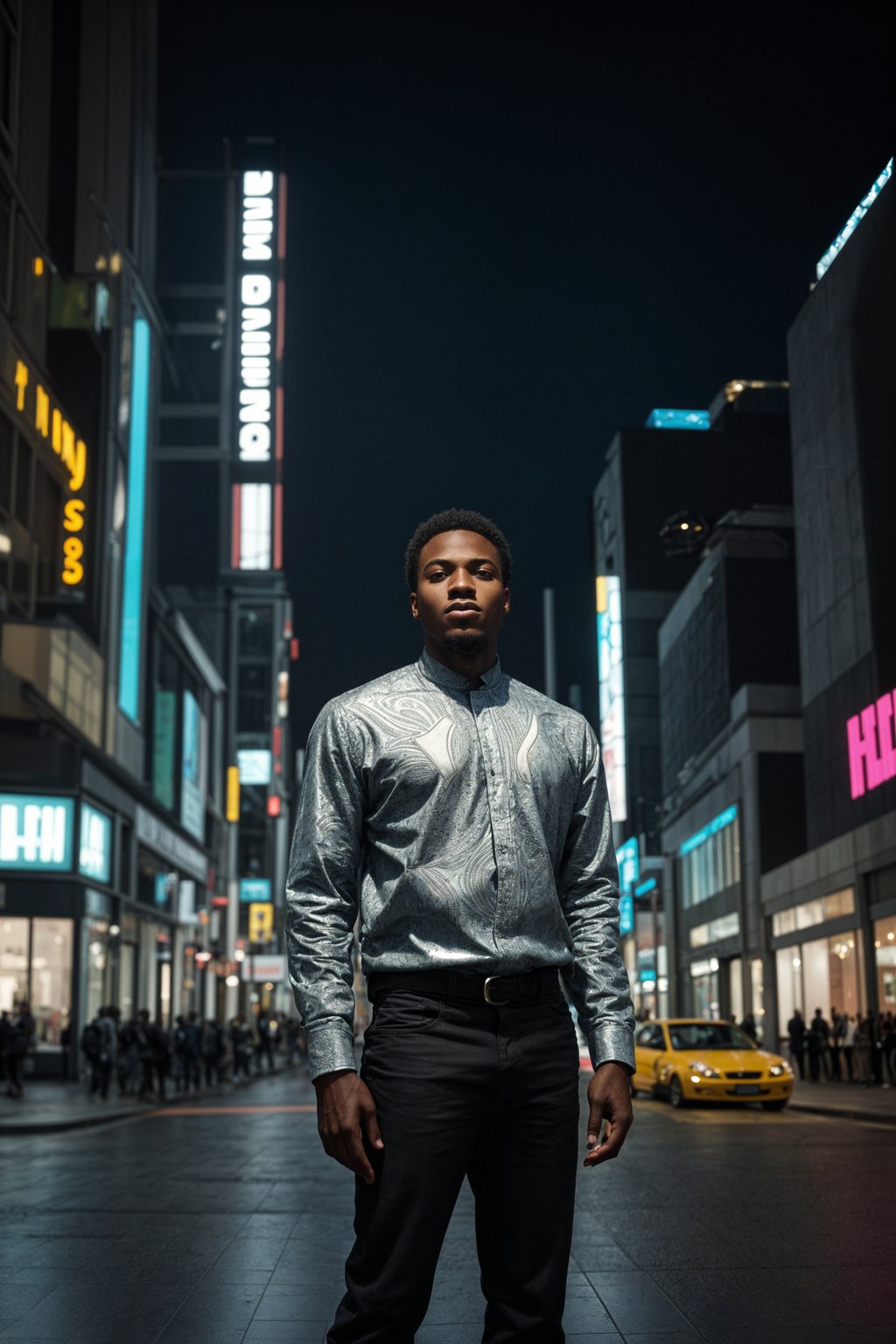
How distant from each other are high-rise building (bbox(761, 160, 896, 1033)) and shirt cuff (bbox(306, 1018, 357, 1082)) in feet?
110

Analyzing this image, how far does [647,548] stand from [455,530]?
93592 mm

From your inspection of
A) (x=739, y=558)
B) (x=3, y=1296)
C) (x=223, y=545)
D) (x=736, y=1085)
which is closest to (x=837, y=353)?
(x=739, y=558)

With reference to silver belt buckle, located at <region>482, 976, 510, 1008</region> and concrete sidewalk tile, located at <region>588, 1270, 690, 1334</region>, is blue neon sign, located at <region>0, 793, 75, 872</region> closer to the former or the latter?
concrete sidewalk tile, located at <region>588, 1270, 690, 1334</region>

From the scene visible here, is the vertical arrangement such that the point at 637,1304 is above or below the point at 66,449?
below

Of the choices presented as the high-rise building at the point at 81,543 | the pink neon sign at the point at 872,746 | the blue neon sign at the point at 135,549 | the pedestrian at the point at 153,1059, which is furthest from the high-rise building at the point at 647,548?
the pedestrian at the point at 153,1059

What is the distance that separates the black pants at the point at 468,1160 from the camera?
321 cm

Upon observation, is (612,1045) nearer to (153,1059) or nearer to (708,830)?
(153,1059)

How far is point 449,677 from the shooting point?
3707 mm

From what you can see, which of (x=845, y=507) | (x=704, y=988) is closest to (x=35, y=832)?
(x=845, y=507)

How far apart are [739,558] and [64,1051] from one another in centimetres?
3537

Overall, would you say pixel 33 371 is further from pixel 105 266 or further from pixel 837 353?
pixel 837 353

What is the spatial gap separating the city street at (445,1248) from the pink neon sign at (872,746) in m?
21.5

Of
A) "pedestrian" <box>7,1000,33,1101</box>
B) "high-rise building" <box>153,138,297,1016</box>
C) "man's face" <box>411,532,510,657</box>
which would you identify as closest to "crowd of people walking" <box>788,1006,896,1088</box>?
"pedestrian" <box>7,1000,33,1101</box>

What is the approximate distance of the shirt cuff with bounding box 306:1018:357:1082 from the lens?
3271 mm
